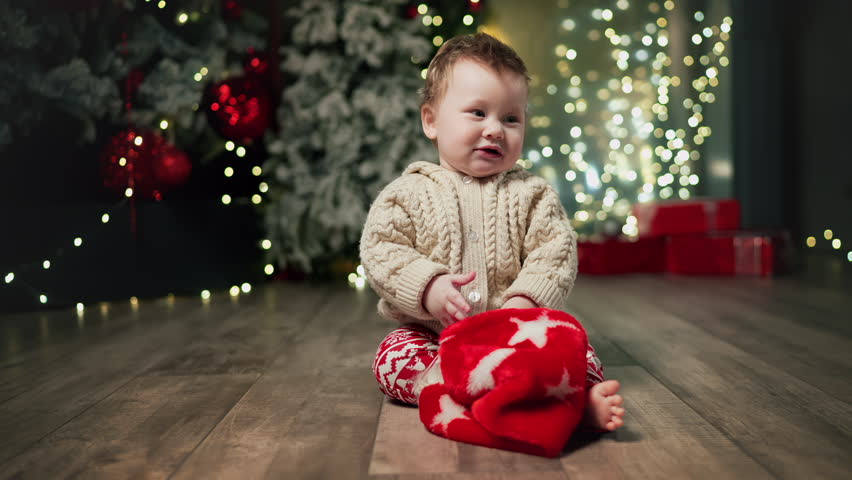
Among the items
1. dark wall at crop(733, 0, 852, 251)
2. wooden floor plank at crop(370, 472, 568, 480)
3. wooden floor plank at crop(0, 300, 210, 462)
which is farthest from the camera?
dark wall at crop(733, 0, 852, 251)

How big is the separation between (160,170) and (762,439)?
196cm

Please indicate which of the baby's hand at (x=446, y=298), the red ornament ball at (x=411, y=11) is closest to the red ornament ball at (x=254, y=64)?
the red ornament ball at (x=411, y=11)

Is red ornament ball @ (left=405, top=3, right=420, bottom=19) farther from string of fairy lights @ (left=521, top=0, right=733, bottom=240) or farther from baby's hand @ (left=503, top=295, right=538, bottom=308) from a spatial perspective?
baby's hand @ (left=503, top=295, right=538, bottom=308)

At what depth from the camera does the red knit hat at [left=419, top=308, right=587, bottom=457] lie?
37.8 inches

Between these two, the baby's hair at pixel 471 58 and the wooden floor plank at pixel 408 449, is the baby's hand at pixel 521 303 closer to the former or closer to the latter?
the wooden floor plank at pixel 408 449

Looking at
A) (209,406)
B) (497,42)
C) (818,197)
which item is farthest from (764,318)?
(818,197)

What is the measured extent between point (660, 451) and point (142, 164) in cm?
189

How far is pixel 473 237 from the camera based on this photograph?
126 centimetres

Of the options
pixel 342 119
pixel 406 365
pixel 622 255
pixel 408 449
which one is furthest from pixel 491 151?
pixel 622 255

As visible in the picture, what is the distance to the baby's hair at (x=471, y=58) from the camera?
124cm

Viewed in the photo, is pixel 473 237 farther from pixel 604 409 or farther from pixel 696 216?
pixel 696 216

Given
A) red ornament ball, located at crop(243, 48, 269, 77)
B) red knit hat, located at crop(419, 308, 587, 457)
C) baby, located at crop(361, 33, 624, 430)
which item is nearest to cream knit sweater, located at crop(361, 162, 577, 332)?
baby, located at crop(361, 33, 624, 430)

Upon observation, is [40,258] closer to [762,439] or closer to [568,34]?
[762,439]

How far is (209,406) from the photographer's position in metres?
1.19
